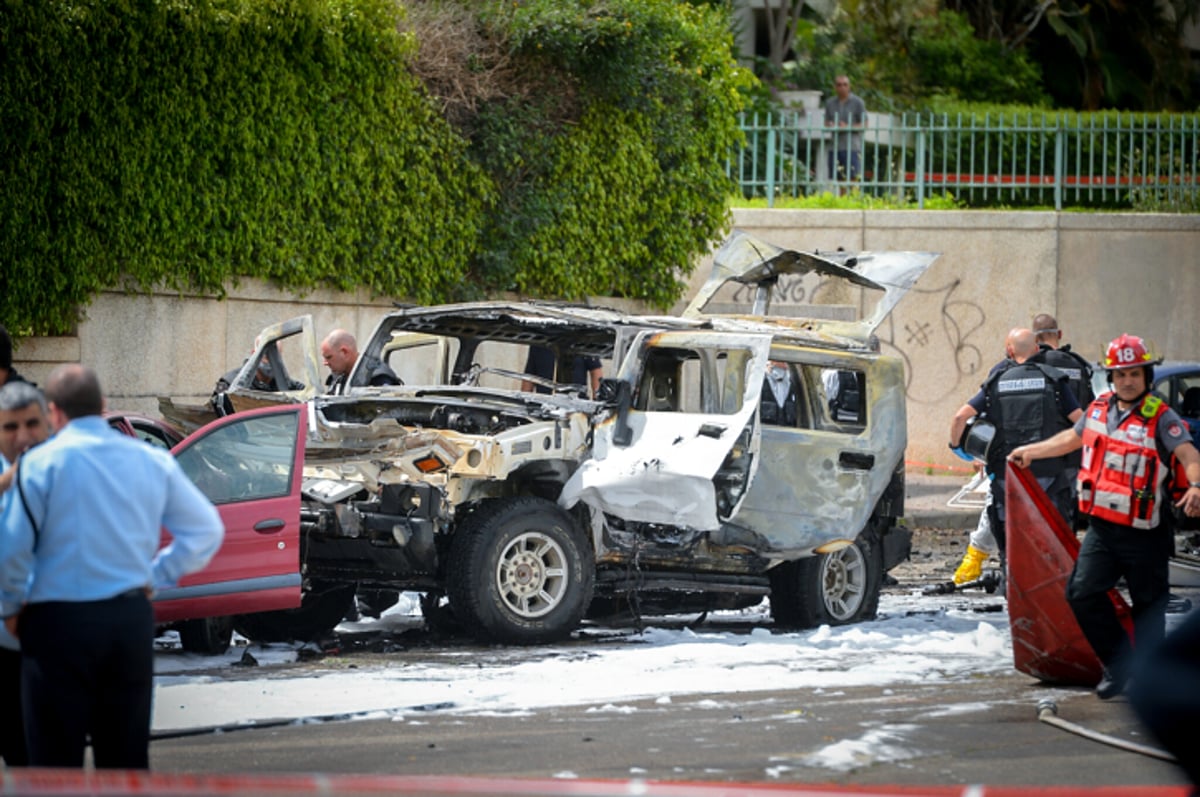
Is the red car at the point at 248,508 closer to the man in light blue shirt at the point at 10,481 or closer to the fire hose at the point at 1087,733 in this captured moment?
the man in light blue shirt at the point at 10,481

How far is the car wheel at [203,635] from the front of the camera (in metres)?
9.89

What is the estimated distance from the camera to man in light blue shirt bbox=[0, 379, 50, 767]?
5797 mm

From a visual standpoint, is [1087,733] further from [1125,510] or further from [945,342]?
[945,342]

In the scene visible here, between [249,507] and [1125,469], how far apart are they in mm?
4256

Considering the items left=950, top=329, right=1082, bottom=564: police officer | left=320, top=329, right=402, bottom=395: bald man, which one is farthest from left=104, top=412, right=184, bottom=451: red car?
left=950, top=329, right=1082, bottom=564: police officer

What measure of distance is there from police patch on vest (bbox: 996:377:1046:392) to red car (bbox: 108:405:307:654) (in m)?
4.66

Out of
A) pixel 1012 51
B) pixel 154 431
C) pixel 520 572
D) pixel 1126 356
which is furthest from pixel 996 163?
pixel 1126 356

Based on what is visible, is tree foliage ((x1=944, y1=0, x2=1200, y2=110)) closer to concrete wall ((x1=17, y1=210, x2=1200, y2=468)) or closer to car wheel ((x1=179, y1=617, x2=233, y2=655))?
concrete wall ((x1=17, y1=210, x2=1200, y2=468))

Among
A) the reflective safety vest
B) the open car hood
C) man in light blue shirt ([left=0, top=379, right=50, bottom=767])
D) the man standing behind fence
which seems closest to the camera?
man in light blue shirt ([left=0, top=379, right=50, bottom=767])

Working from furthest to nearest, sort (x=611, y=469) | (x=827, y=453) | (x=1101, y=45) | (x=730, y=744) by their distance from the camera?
1. (x=1101, y=45)
2. (x=827, y=453)
3. (x=611, y=469)
4. (x=730, y=744)

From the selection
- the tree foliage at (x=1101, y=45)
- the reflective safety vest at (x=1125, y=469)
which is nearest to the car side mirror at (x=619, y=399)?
the reflective safety vest at (x=1125, y=469)

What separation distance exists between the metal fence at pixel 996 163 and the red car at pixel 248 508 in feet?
40.2

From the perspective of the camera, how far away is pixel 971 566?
12992 millimetres

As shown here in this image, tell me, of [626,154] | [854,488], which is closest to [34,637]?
[854,488]
